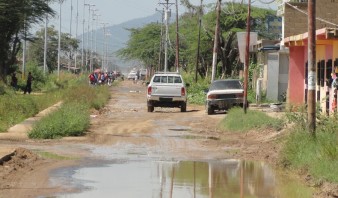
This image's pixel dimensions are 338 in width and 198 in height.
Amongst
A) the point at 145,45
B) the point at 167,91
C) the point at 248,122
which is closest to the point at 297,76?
the point at 167,91

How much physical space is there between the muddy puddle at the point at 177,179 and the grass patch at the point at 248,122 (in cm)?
735

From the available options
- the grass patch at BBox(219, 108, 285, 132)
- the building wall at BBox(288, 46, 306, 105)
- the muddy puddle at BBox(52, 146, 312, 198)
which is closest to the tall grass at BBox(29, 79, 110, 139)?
the grass patch at BBox(219, 108, 285, 132)

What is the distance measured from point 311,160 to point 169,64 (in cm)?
10423

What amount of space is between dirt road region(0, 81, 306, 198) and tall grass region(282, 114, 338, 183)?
1.20m

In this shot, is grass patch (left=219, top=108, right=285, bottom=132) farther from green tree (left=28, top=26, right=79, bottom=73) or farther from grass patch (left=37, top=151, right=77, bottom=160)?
green tree (left=28, top=26, right=79, bottom=73)

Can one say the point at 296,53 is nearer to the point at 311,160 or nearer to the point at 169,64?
the point at 311,160

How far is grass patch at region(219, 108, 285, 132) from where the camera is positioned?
2767 centimetres

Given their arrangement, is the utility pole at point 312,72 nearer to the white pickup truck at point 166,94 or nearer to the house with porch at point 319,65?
the house with porch at point 319,65

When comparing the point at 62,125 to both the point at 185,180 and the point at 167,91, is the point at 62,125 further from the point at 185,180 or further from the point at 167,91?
the point at 167,91

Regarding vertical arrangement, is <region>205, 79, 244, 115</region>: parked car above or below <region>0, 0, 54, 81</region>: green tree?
below

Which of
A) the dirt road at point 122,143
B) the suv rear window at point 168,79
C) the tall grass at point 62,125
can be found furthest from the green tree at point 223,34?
the tall grass at point 62,125

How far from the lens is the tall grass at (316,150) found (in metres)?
16.2

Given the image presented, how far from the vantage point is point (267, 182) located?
54.2ft

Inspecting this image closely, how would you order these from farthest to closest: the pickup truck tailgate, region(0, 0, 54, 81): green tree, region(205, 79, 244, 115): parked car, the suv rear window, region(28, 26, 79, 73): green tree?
region(28, 26, 79, 73): green tree
region(0, 0, 54, 81): green tree
the suv rear window
the pickup truck tailgate
region(205, 79, 244, 115): parked car
